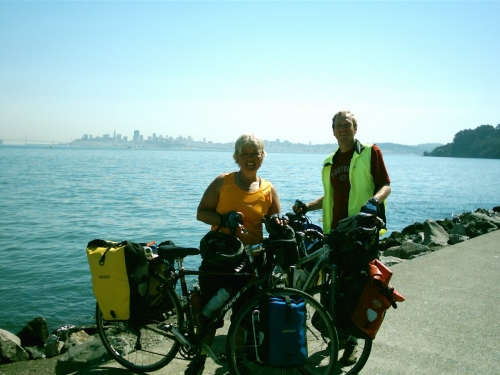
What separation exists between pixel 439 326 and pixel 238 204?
276 cm

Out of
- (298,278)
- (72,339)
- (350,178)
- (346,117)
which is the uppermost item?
(346,117)

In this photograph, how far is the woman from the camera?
159 inches

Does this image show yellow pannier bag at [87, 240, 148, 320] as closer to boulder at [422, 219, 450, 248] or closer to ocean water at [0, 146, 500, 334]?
ocean water at [0, 146, 500, 334]

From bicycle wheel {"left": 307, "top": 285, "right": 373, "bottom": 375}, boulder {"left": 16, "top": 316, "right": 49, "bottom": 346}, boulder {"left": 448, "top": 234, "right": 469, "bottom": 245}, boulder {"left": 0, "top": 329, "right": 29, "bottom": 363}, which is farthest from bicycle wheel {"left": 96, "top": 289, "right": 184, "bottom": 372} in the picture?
boulder {"left": 448, "top": 234, "right": 469, "bottom": 245}

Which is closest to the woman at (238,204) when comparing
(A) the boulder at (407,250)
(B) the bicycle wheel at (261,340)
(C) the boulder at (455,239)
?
(B) the bicycle wheel at (261,340)

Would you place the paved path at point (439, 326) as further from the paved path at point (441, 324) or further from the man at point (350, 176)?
the man at point (350, 176)

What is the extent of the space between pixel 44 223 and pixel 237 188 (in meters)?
18.1

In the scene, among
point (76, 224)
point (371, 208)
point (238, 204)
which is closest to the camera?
point (371, 208)

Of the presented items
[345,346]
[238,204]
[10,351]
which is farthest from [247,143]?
[10,351]

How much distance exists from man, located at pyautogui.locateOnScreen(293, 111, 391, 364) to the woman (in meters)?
0.70

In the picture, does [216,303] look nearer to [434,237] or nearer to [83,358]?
[83,358]

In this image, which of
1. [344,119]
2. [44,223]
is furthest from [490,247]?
[44,223]

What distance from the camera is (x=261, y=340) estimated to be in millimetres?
3590

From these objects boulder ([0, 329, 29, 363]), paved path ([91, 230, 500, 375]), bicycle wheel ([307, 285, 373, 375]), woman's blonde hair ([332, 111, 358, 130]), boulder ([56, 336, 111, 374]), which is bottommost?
boulder ([0, 329, 29, 363])
